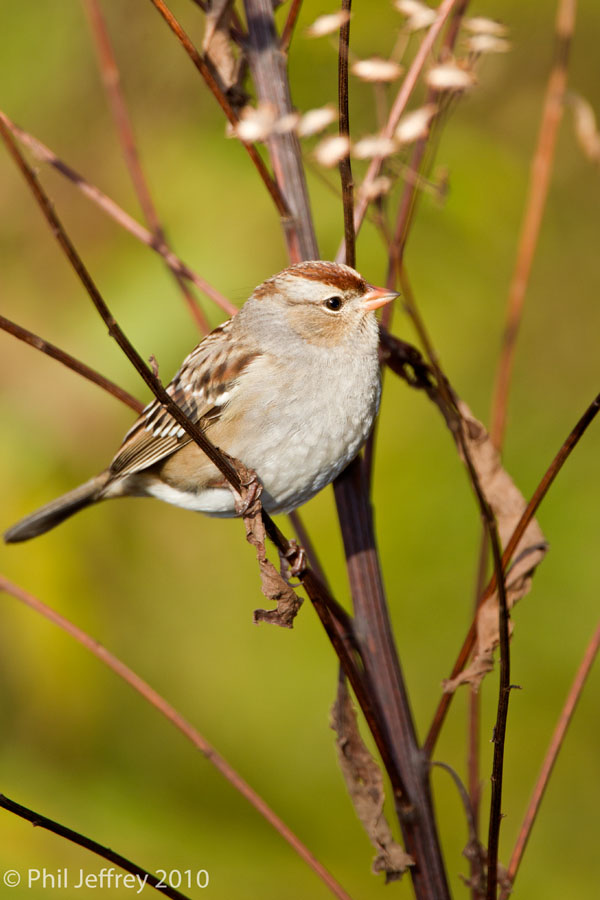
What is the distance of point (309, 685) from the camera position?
274 centimetres

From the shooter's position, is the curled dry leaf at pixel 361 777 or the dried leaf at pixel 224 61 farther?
the dried leaf at pixel 224 61

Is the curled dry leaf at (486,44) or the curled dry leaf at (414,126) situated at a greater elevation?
the curled dry leaf at (486,44)

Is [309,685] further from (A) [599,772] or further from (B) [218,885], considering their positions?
(A) [599,772]

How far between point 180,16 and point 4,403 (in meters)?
1.31

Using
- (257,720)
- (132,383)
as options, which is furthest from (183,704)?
(132,383)

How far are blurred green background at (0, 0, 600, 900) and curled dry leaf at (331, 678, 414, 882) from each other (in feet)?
2.67

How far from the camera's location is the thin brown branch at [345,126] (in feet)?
4.81

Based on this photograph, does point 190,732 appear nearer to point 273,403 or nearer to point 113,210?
point 273,403

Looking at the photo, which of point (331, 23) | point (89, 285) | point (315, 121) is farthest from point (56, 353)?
point (331, 23)

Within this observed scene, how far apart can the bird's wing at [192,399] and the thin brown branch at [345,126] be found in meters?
0.70

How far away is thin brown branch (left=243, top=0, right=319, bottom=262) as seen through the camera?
1851 millimetres

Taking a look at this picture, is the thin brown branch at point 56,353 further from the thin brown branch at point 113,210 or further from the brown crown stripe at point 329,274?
the brown crown stripe at point 329,274

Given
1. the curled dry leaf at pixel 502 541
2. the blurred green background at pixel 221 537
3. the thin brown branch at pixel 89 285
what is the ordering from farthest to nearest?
the blurred green background at pixel 221 537
the curled dry leaf at pixel 502 541
the thin brown branch at pixel 89 285

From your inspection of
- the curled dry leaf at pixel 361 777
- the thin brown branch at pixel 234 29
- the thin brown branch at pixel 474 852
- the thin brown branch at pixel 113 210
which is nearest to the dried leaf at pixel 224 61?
the thin brown branch at pixel 234 29
